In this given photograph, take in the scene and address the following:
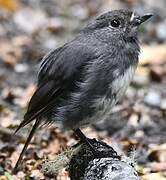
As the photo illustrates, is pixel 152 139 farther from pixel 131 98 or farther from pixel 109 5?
pixel 109 5

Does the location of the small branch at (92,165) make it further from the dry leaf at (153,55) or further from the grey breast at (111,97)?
the dry leaf at (153,55)

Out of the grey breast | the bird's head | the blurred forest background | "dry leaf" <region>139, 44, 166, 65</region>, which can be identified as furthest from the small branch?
"dry leaf" <region>139, 44, 166, 65</region>

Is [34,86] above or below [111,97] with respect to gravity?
above

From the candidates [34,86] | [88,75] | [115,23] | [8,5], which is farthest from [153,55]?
[88,75]

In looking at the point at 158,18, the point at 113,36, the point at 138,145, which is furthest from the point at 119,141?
the point at 158,18

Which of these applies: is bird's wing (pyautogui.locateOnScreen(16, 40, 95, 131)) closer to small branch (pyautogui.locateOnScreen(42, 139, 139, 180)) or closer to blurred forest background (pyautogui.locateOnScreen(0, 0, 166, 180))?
small branch (pyautogui.locateOnScreen(42, 139, 139, 180))

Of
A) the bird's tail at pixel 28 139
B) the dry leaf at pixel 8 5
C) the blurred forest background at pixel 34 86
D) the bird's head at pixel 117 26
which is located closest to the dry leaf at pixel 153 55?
the blurred forest background at pixel 34 86

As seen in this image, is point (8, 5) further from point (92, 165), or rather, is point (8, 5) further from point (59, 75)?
point (92, 165)
